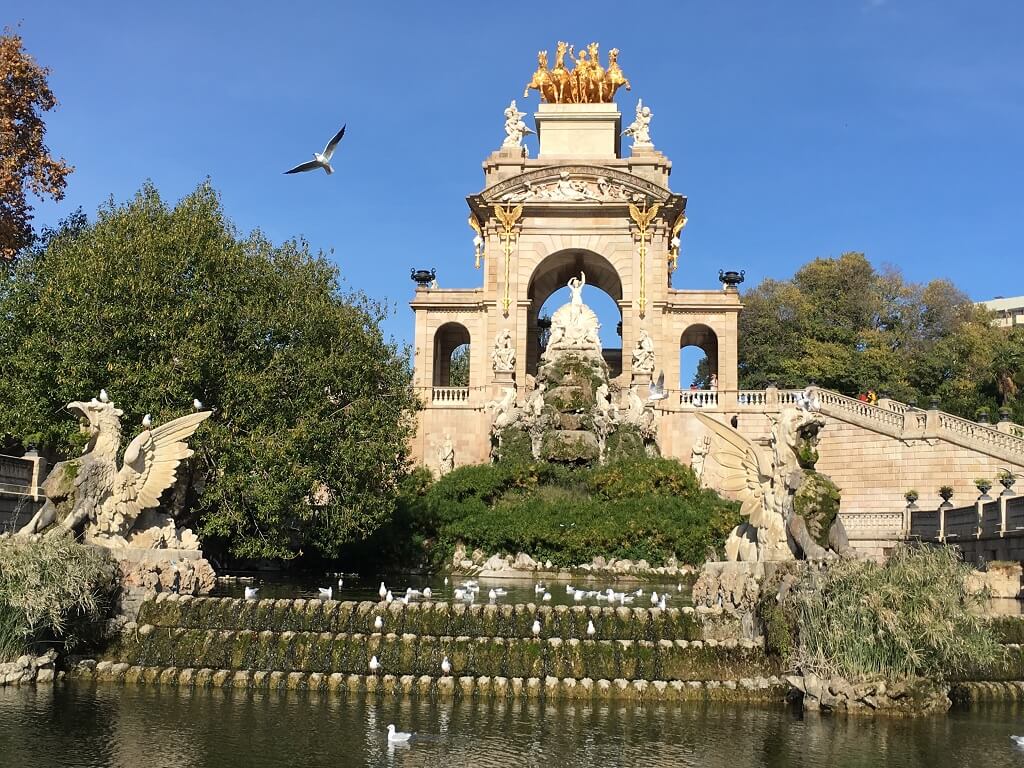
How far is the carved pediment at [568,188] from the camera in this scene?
1836 inches

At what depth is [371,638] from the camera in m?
15.7

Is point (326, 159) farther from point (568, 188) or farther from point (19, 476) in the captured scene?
point (568, 188)

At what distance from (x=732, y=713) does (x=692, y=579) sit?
17384mm

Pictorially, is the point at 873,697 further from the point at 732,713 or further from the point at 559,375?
the point at 559,375

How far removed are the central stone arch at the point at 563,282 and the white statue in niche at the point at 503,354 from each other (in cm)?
374

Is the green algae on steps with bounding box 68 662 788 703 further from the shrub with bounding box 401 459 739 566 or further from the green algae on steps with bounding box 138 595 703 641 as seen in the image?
the shrub with bounding box 401 459 739 566

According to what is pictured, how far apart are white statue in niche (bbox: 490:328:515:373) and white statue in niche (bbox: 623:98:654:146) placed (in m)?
11.7

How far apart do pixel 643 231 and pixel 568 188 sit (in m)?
4.02

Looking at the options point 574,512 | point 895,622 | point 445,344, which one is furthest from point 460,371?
point 895,622

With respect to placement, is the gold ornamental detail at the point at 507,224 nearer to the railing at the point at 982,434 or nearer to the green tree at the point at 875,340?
the green tree at the point at 875,340

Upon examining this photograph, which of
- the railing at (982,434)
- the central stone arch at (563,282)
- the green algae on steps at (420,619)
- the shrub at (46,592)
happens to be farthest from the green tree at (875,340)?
the shrub at (46,592)

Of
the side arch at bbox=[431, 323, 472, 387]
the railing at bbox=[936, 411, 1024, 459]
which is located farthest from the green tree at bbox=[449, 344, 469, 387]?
the railing at bbox=[936, 411, 1024, 459]

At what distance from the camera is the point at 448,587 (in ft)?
87.4

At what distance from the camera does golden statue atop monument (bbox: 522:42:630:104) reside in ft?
171
